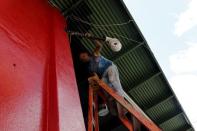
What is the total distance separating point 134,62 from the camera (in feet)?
27.6

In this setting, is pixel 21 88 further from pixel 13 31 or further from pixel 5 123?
pixel 13 31

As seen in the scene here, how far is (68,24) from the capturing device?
7.15 m

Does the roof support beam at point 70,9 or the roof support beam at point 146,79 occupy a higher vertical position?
the roof support beam at point 70,9

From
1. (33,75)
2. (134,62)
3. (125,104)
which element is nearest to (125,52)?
(134,62)

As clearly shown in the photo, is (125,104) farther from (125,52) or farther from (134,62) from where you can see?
(134,62)

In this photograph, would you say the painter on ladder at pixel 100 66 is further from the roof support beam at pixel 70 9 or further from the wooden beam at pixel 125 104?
the roof support beam at pixel 70 9

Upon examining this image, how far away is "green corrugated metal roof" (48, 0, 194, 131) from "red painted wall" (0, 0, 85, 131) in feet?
5.21

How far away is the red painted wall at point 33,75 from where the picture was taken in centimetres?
337

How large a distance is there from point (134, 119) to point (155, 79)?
9.14ft

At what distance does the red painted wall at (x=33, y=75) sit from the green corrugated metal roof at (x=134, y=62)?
5.21 ft

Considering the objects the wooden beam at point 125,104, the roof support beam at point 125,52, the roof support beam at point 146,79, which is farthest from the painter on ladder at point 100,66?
the roof support beam at point 146,79

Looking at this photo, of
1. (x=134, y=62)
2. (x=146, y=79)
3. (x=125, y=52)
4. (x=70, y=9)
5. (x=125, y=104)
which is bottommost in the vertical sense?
(x=125, y=104)

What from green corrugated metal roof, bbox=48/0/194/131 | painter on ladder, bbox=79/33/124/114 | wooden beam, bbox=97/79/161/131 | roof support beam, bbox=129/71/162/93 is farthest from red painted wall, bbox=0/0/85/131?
roof support beam, bbox=129/71/162/93

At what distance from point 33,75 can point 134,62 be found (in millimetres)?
4679
